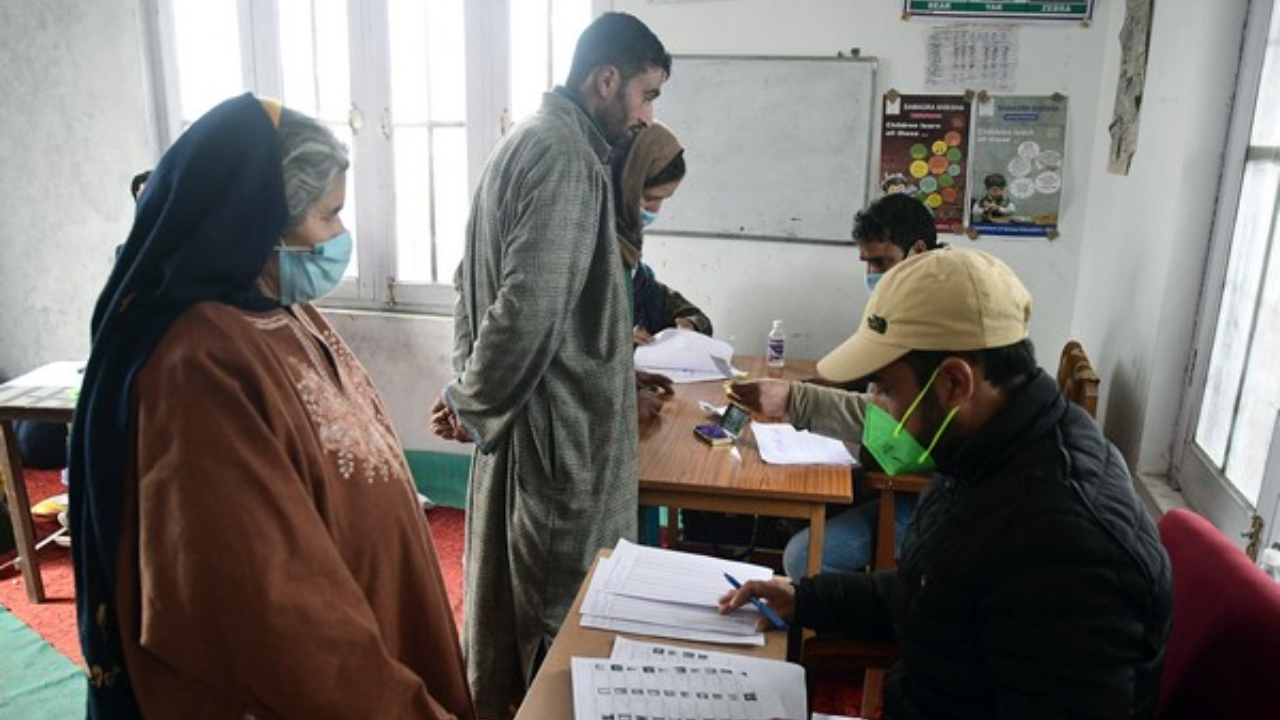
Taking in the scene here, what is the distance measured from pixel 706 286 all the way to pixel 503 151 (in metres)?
1.82

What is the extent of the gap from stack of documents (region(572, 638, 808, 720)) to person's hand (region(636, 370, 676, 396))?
4.47ft

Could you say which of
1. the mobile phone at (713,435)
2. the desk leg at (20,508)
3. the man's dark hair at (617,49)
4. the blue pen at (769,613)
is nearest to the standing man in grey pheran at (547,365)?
the man's dark hair at (617,49)

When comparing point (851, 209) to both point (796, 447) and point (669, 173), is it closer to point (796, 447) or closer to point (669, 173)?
point (669, 173)

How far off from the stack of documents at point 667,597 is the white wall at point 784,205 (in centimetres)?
121

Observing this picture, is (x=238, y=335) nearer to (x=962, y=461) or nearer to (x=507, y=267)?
(x=507, y=267)

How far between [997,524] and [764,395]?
3.98ft

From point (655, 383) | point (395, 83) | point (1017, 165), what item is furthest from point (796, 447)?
point (395, 83)

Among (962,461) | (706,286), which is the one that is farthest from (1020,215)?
(962,461)

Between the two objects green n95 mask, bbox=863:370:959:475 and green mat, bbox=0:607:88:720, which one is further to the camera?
green mat, bbox=0:607:88:720

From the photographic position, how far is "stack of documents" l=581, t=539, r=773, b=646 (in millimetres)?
1218

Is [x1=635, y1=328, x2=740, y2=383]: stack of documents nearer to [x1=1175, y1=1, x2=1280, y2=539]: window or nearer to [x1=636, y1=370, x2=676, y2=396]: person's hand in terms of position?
[x1=636, y1=370, x2=676, y2=396]: person's hand

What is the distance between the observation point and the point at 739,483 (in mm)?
1887

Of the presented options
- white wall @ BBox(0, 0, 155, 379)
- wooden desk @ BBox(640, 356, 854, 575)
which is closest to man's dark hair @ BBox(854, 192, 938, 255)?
wooden desk @ BBox(640, 356, 854, 575)

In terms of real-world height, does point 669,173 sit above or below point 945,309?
above
